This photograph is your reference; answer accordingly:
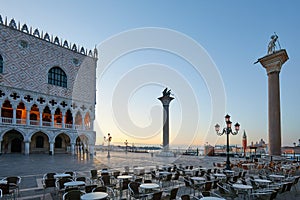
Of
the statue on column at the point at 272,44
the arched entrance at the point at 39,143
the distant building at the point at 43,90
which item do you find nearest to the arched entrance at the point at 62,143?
the distant building at the point at 43,90

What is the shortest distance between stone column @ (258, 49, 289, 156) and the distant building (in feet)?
74.4

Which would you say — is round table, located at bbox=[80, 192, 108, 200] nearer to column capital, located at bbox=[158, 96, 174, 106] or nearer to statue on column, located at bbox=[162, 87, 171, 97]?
column capital, located at bbox=[158, 96, 174, 106]

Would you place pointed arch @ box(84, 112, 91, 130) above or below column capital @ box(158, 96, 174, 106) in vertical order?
below

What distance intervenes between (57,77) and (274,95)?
26.6 meters

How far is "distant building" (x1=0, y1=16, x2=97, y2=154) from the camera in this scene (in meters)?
26.2

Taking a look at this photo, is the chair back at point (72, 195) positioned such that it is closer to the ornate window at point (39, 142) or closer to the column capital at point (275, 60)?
the column capital at point (275, 60)

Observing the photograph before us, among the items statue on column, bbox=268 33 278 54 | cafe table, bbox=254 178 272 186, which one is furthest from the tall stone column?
cafe table, bbox=254 178 272 186

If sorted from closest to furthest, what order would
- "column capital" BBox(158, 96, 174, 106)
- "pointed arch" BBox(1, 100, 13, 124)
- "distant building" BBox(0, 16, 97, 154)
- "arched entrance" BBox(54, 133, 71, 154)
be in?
"column capital" BBox(158, 96, 174, 106), "distant building" BBox(0, 16, 97, 154), "pointed arch" BBox(1, 100, 13, 124), "arched entrance" BBox(54, 133, 71, 154)

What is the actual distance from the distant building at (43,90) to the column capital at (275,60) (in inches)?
938

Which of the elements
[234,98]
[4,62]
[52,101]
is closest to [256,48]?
[234,98]

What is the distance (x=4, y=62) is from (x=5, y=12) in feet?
20.8

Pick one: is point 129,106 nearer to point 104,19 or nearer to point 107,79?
point 107,79

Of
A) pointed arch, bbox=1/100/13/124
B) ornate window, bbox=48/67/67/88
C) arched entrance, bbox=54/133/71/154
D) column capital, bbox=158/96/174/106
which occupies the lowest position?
arched entrance, bbox=54/133/71/154

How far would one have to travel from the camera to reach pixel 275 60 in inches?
674
